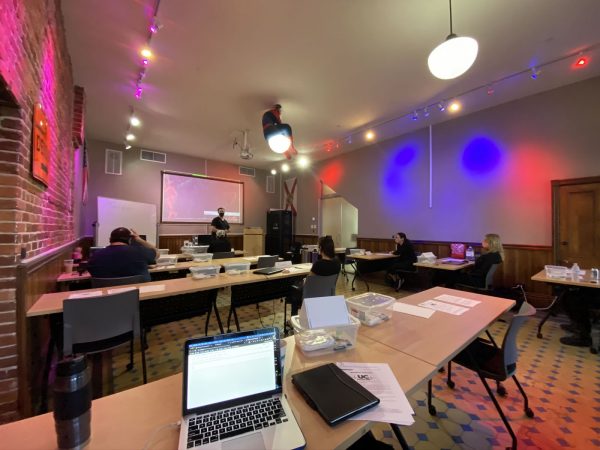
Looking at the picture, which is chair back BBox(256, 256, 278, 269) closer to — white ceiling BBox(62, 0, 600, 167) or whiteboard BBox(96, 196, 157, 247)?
white ceiling BBox(62, 0, 600, 167)

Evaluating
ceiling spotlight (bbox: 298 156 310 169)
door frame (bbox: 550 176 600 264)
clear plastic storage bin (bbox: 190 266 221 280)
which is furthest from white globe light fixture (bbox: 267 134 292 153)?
door frame (bbox: 550 176 600 264)

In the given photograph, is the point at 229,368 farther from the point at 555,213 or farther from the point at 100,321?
the point at 555,213

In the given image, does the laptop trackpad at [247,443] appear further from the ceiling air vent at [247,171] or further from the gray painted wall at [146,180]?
the ceiling air vent at [247,171]

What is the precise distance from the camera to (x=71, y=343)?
1.80 metres

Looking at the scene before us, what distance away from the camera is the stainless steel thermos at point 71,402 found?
69cm

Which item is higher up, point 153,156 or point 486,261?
point 153,156

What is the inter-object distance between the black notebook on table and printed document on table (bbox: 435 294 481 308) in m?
1.51

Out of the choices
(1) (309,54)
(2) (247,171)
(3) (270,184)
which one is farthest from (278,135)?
(3) (270,184)

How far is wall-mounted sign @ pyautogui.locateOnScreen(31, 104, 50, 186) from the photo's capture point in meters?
1.77

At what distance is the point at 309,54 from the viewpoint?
3.16 meters

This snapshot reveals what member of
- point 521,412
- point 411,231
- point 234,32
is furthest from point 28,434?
point 411,231

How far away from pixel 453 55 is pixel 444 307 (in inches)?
81.2

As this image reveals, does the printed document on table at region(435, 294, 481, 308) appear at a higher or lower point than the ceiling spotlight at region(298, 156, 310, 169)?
lower

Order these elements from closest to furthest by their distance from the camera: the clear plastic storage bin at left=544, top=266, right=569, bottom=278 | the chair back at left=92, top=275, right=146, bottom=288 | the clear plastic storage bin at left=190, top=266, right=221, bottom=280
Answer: the chair back at left=92, top=275, right=146, bottom=288 < the clear plastic storage bin at left=190, top=266, right=221, bottom=280 < the clear plastic storage bin at left=544, top=266, right=569, bottom=278
